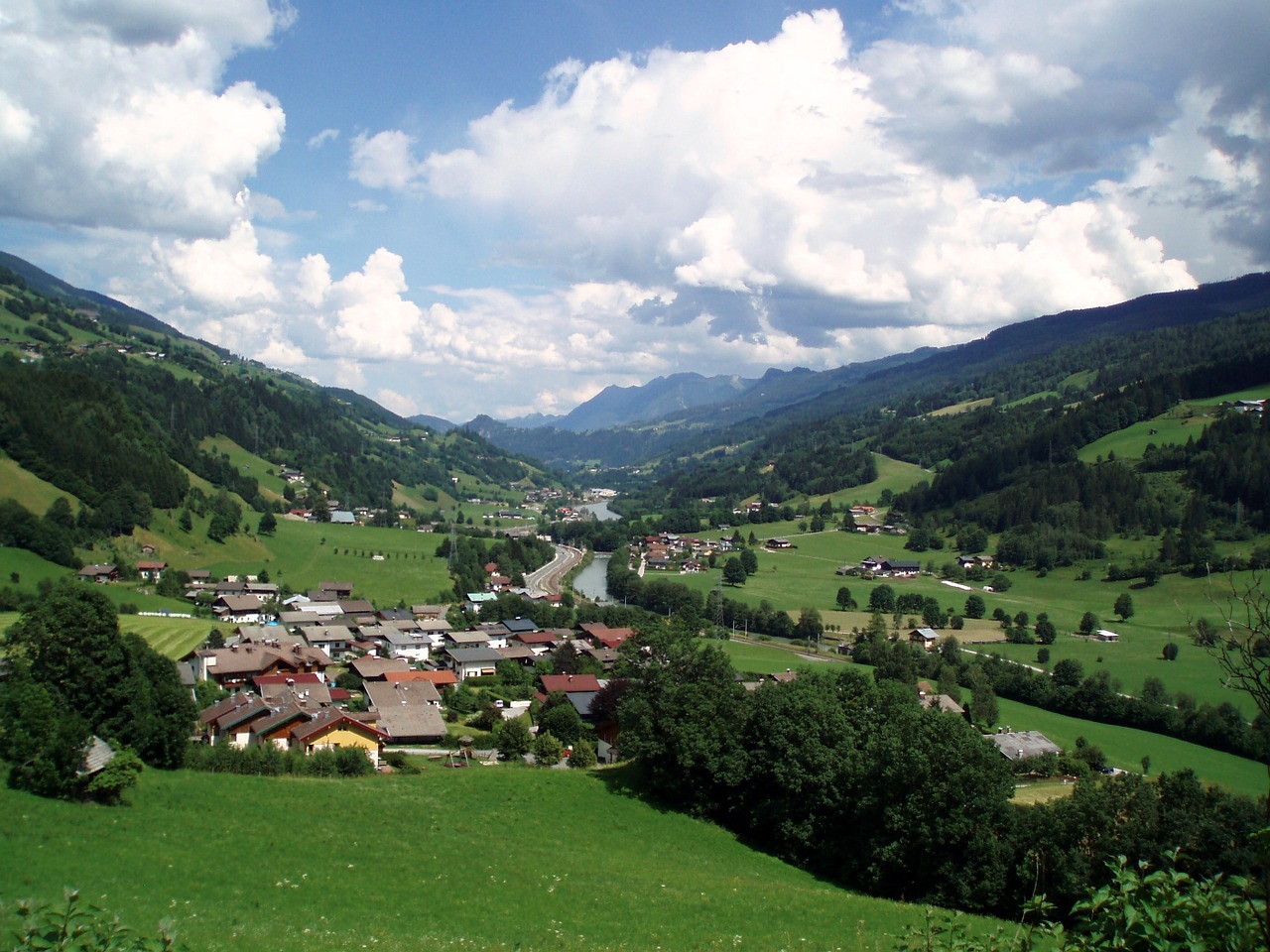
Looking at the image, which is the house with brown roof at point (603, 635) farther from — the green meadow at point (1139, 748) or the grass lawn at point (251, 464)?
the grass lawn at point (251, 464)

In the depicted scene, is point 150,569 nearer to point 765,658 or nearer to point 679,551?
point 765,658

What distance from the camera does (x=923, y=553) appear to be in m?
110

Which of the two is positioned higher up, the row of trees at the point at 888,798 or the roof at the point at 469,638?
the row of trees at the point at 888,798

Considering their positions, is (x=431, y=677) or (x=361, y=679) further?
(x=431, y=677)

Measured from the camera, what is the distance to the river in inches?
3570

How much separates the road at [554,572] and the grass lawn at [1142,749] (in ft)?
165

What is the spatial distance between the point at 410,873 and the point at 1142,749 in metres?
39.4

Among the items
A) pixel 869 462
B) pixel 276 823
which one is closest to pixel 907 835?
pixel 276 823

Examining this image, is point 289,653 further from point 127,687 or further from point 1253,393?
point 1253,393

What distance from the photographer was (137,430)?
93.8m

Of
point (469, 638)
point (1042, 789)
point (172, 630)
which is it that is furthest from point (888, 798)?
point (172, 630)

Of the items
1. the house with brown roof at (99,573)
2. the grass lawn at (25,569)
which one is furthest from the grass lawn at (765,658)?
the grass lawn at (25,569)

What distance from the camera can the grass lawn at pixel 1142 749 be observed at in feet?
124

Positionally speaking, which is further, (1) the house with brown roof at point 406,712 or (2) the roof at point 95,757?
(1) the house with brown roof at point 406,712
